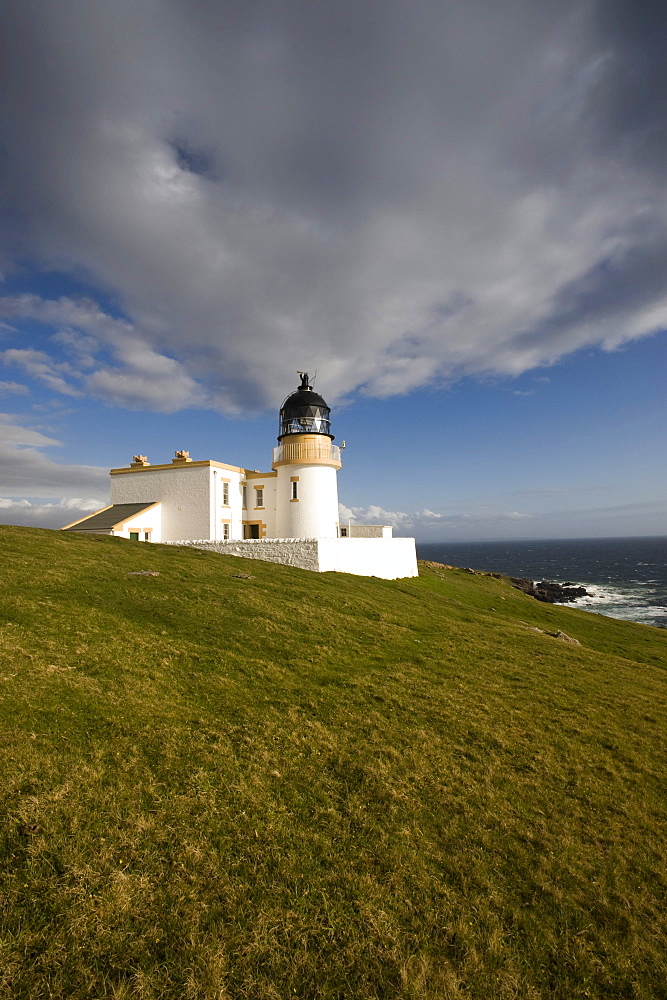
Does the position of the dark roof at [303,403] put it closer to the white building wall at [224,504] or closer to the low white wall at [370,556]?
the white building wall at [224,504]

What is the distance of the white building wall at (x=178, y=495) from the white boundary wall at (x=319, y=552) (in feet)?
12.4

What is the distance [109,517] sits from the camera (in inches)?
1288

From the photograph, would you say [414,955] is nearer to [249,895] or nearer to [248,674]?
[249,895]

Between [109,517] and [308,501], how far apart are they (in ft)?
47.7

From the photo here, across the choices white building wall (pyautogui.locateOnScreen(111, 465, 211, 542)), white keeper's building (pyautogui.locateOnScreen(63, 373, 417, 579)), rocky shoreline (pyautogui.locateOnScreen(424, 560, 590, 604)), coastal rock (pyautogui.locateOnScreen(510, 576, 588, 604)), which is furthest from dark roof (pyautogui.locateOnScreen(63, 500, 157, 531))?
coastal rock (pyautogui.locateOnScreen(510, 576, 588, 604))

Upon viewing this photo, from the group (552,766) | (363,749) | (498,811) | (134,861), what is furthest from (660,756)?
(134,861)

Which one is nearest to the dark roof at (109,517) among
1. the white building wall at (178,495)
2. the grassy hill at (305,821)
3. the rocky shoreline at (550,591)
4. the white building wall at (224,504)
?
the white building wall at (178,495)

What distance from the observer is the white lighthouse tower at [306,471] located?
33.2 m

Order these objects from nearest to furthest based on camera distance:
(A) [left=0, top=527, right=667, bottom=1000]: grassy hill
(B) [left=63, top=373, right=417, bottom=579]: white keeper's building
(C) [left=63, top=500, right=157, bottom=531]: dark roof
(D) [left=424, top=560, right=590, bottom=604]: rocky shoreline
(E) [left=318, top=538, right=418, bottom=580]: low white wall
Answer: (A) [left=0, top=527, right=667, bottom=1000]: grassy hill
(E) [left=318, top=538, right=418, bottom=580]: low white wall
(C) [left=63, top=500, right=157, bottom=531]: dark roof
(B) [left=63, top=373, right=417, bottom=579]: white keeper's building
(D) [left=424, top=560, right=590, bottom=604]: rocky shoreline

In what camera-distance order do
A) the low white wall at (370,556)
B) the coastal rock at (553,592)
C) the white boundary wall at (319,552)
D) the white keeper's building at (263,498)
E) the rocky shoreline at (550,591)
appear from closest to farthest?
1. the white boundary wall at (319,552)
2. the low white wall at (370,556)
3. the white keeper's building at (263,498)
4. the rocky shoreline at (550,591)
5. the coastal rock at (553,592)

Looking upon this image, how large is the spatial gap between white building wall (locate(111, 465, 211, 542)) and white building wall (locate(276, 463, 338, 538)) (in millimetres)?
5679

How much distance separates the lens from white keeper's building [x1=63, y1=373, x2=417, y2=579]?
32.9 m

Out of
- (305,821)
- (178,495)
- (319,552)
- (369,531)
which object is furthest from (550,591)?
(305,821)

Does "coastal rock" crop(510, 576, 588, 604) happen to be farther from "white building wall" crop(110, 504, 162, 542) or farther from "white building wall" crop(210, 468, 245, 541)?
"white building wall" crop(110, 504, 162, 542)
